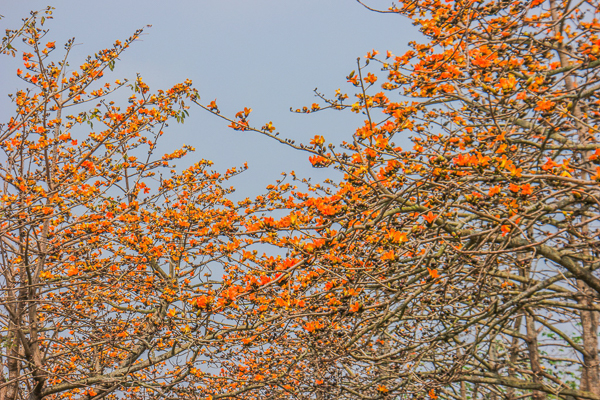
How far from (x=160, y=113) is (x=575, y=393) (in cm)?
626

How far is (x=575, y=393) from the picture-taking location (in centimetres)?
385

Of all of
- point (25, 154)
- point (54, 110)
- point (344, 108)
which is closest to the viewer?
point (344, 108)

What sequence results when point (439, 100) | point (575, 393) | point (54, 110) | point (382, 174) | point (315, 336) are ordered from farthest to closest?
point (54, 110) < point (439, 100) < point (575, 393) < point (315, 336) < point (382, 174)

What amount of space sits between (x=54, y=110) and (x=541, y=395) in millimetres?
7563

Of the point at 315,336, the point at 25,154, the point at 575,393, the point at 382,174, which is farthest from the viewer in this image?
the point at 25,154

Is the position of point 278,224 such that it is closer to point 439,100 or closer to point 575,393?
point 439,100

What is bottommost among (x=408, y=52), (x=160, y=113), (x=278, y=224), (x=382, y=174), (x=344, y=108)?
(x=278, y=224)

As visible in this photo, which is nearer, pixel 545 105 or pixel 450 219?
pixel 545 105

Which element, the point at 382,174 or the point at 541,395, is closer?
the point at 382,174

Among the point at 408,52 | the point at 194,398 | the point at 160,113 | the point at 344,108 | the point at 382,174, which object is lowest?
the point at 194,398

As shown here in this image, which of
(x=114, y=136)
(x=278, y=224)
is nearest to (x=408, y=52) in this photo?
(x=278, y=224)

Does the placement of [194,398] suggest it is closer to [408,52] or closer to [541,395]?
[541,395]

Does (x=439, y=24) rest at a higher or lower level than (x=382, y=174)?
higher

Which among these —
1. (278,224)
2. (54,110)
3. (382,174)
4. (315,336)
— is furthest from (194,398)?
(54,110)
